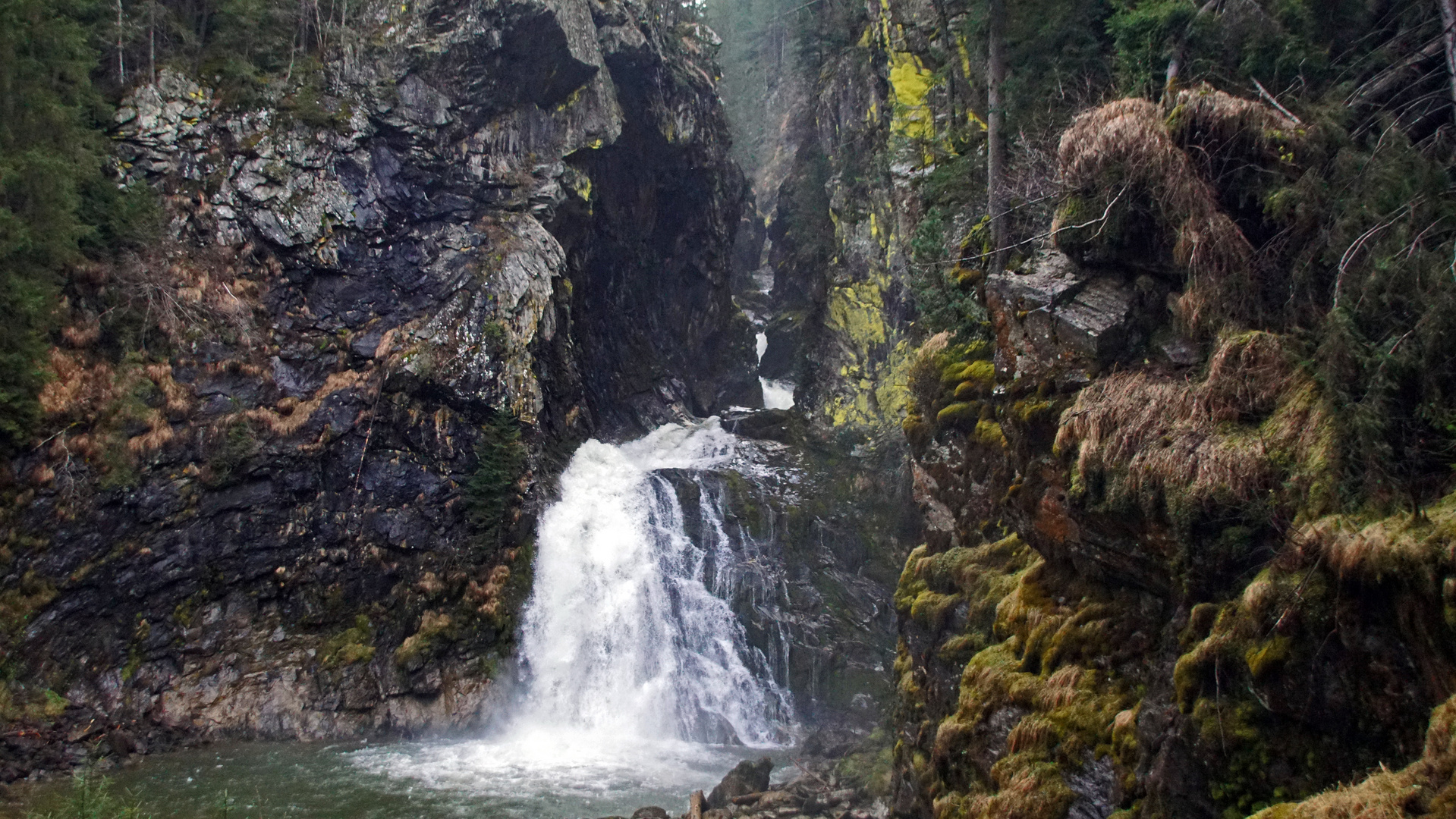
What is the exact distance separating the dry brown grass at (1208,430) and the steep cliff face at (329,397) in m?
14.6

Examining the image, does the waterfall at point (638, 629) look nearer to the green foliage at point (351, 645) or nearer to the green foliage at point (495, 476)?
the green foliage at point (495, 476)

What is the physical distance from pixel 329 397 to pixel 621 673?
9.37 metres

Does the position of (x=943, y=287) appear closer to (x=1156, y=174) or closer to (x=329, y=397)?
(x=1156, y=174)

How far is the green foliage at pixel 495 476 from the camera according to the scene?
62.3ft

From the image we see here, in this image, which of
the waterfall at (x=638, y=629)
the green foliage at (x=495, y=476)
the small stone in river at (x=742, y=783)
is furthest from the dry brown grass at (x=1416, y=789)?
the green foliage at (x=495, y=476)

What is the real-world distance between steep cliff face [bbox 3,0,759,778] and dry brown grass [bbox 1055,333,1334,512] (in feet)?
47.8

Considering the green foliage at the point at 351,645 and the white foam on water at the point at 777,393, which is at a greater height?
the white foam on water at the point at 777,393

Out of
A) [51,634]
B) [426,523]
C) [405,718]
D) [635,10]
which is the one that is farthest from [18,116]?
[635,10]

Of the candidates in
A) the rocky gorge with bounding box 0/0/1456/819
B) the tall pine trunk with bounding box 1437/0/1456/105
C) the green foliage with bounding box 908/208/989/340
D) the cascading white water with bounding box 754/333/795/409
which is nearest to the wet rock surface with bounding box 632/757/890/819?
the rocky gorge with bounding box 0/0/1456/819

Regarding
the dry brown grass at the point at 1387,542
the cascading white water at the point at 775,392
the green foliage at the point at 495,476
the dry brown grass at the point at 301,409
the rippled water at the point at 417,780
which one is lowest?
the rippled water at the point at 417,780

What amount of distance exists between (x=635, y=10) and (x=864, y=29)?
26.0 ft

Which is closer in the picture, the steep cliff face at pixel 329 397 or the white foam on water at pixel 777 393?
the steep cliff face at pixel 329 397

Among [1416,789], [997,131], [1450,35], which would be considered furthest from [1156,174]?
[1416,789]

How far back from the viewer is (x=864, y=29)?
82.6ft
